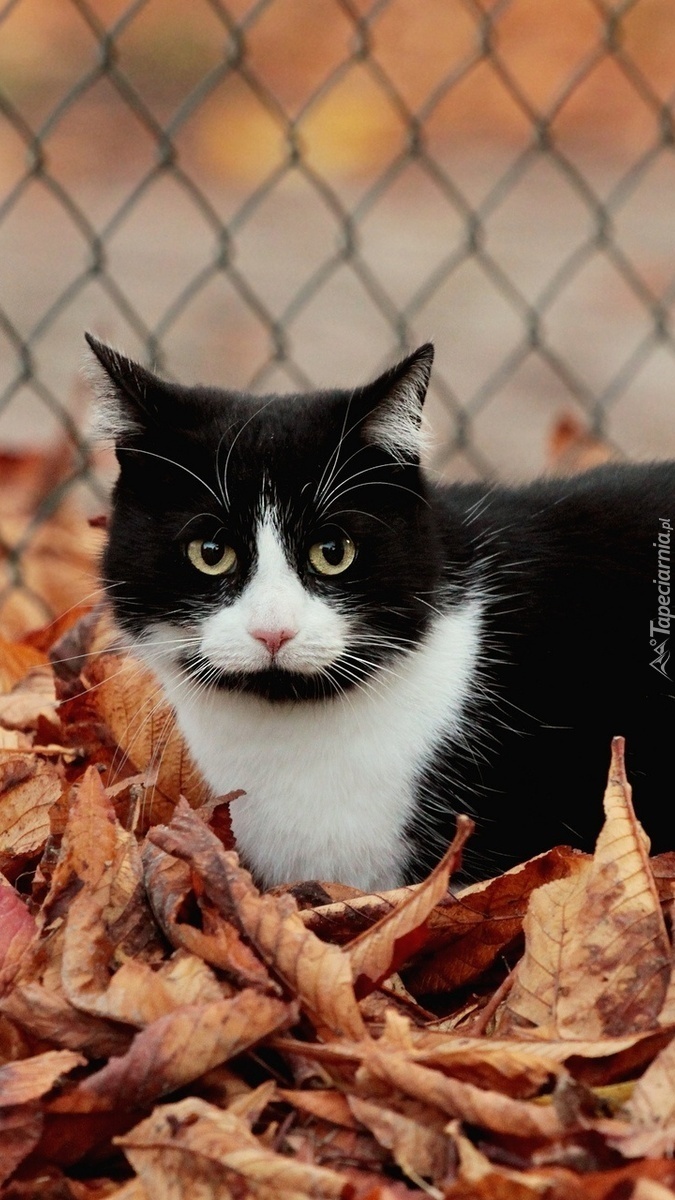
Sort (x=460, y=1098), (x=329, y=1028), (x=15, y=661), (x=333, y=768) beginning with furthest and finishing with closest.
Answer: (x=15, y=661) < (x=333, y=768) < (x=329, y=1028) < (x=460, y=1098)

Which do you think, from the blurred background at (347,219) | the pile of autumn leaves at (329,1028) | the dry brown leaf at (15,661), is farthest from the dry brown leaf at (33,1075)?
the blurred background at (347,219)

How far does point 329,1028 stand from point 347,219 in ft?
7.58

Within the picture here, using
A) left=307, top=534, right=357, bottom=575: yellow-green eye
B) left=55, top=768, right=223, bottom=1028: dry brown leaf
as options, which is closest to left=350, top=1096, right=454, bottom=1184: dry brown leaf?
left=55, top=768, right=223, bottom=1028: dry brown leaf

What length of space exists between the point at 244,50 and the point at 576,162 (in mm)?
4644

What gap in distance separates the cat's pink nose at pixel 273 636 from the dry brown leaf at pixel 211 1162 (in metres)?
0.60

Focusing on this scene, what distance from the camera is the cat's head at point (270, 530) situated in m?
1.94

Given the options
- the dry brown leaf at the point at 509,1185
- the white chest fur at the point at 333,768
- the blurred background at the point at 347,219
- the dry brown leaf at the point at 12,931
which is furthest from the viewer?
the blurred background at the point at 347,219

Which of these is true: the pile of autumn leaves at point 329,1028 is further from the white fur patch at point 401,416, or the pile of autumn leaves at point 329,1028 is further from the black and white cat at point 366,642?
the white fur patch at point 401,416

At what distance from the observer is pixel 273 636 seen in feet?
6.12

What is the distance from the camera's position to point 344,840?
6.70 feet

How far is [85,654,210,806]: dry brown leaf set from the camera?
2.27 metres

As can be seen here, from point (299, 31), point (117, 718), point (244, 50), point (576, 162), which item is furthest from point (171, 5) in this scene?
point (117, 718)

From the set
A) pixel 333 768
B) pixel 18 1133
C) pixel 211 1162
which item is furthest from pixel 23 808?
pixel 211 1162

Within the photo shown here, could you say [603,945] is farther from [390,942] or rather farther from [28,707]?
[28,707]
